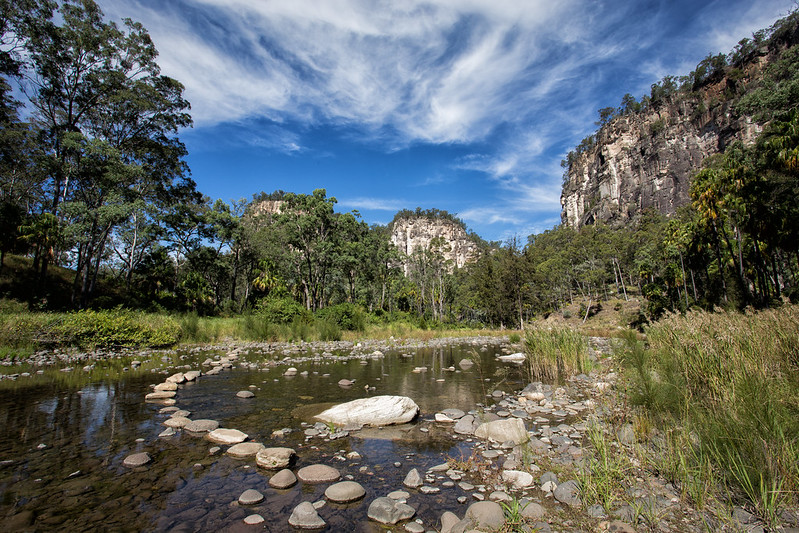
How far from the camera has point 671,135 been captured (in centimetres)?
11788

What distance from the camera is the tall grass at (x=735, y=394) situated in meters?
3.33

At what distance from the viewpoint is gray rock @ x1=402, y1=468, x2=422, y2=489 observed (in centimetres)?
464

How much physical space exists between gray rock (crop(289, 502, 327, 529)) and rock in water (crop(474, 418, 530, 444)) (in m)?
3.46

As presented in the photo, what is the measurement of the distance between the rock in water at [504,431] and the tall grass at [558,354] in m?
6.10

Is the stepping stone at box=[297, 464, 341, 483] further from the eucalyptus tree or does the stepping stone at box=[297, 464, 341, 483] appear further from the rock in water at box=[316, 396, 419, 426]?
the eucalyptus tree

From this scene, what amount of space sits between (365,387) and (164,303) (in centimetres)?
3292

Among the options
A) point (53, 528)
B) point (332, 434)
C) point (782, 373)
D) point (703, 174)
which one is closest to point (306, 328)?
point (332, 434)

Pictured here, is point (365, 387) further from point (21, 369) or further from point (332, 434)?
point (21, 369)

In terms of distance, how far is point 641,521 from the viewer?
3344 mm

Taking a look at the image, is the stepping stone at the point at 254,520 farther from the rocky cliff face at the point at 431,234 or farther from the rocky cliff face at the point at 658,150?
the rocky cliff face at the point at 431,234

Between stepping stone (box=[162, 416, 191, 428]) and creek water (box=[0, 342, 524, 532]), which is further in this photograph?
stepping stone (box=[162, 416, 191, 428])

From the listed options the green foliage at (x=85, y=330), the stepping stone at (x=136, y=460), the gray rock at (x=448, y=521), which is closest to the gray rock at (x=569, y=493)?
the gray rock at (x=448, y=521)

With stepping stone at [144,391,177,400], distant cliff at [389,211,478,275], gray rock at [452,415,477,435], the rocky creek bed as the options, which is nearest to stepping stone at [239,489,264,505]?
the rocky creek bed

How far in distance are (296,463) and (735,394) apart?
5.86m
